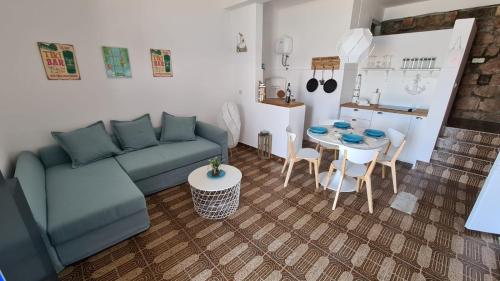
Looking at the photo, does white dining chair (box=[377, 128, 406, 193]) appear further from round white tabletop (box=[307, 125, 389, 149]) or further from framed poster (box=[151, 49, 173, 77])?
framed poster (box=[151, 49, 173, 77])

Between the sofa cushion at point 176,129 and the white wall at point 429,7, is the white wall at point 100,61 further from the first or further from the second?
the white wall at point 429,7

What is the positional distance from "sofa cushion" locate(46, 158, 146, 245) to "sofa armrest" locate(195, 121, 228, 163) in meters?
1.33

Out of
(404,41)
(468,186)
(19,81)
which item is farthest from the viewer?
A: (404,41)

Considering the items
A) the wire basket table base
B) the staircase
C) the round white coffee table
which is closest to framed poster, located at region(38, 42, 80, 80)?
the round white coffee table

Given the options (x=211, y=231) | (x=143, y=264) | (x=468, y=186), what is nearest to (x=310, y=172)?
(x=211, y=231)

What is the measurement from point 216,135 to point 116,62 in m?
1.66

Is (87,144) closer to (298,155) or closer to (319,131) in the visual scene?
(298,155)

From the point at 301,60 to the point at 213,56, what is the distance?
174cm

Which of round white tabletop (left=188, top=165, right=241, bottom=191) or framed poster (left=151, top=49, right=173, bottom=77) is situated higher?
framed poster (left=151, top=49, right=173, bottom=77)

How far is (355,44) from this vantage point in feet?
→ 7.64

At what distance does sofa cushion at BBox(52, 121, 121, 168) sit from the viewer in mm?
2424

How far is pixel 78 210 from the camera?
171 cm

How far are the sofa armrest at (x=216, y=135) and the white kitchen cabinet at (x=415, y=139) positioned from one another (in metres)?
2.90

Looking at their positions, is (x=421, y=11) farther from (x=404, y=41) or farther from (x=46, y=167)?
(x=46, y=167)
